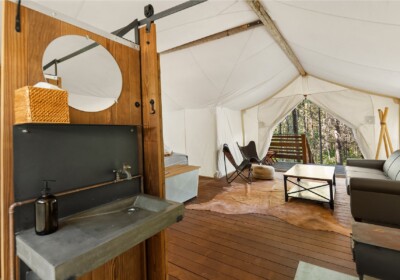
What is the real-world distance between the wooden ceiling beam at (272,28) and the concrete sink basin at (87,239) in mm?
2160

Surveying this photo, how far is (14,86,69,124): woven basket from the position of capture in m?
0.73

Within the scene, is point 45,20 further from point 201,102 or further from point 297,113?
point 297,113

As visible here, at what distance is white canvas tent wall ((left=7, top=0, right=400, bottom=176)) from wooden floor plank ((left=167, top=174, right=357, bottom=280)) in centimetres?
Result: 196

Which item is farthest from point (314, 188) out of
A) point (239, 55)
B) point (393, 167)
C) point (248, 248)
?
point (239, 55)

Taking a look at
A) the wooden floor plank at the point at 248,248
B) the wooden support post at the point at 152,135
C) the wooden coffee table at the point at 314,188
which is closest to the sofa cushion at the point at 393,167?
the wooden coffee table at the point at 314,188

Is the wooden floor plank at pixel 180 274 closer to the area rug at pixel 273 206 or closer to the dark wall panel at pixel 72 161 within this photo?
the dark wall panel at pixel 72 161

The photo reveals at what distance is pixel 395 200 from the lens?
6.01 ft

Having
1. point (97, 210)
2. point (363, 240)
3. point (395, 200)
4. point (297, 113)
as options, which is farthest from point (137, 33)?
point (297, 113)

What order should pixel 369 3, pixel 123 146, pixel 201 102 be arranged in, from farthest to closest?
pixel 201 102
pixel 369 3
pixel 123 146

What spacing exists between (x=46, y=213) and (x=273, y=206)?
2787mm

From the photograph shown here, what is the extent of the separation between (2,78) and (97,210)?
69cm

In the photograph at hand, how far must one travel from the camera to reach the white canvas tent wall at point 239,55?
5.08 feet

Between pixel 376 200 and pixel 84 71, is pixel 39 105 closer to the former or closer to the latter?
pixel 84 71

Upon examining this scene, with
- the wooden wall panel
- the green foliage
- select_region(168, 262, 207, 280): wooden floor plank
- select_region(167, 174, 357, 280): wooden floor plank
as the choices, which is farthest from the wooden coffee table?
the green foliage
